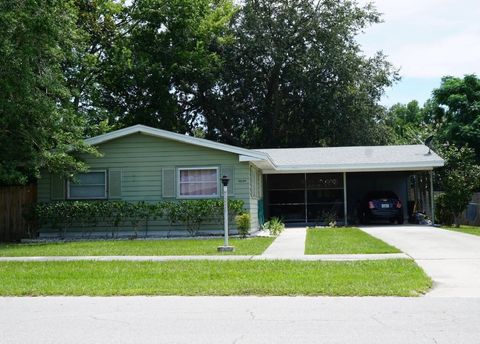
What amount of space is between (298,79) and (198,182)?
1859cm

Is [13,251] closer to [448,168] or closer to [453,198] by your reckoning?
[453,198]

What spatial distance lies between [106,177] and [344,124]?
66.9 feet

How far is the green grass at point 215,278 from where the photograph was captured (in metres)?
9.38

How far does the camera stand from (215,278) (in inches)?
418

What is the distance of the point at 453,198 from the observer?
80.1ft

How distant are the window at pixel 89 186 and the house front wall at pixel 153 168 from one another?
0.67ft

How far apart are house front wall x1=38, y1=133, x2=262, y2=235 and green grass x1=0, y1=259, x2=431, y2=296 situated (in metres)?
8.33

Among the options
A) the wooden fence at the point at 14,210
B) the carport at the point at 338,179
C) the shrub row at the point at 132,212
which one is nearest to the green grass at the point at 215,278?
the shrub row at the point at 132,212

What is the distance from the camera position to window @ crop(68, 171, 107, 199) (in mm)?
21703

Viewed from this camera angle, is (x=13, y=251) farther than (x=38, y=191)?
No

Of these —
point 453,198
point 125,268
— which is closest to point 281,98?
point 453,198

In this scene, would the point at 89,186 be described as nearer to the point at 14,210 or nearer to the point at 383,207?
the point at 14,210

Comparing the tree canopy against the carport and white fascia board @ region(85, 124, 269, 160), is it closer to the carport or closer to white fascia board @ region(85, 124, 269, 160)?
white fascia board @ region(85, 124, 269, 160)

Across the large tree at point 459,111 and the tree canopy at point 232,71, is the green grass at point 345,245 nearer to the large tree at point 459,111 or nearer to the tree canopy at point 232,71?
the tree canopy at point 232,71
